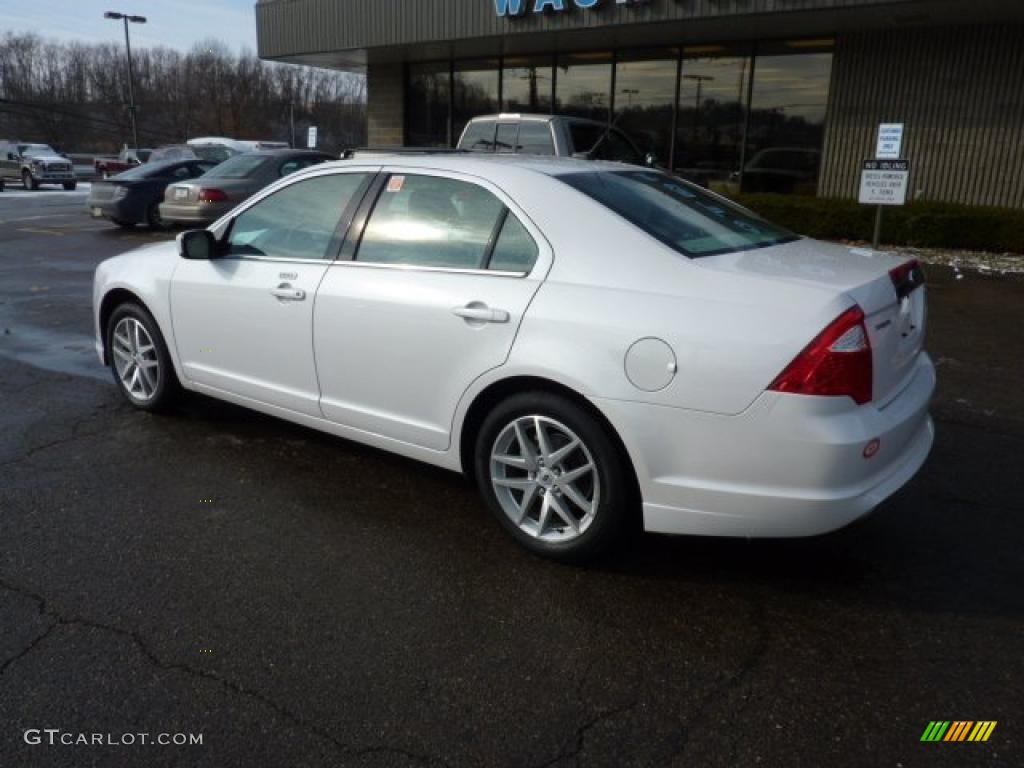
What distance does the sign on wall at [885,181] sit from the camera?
923 centimetres

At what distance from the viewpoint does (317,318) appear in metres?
3.83

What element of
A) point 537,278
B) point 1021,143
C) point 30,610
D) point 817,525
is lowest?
point 30,610

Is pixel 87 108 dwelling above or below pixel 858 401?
above

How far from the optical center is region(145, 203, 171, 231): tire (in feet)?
52.4

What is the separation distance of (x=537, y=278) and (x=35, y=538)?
7.75ft

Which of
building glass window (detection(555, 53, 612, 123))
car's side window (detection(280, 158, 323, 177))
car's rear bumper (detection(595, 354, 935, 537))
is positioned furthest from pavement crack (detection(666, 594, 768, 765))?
building glass window (detection(555, 53, 612, 123))

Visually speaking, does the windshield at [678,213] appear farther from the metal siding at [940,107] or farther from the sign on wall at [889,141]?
the metal siding at [940,107]

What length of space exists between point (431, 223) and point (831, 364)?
1828mm

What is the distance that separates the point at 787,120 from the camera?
15.3 m

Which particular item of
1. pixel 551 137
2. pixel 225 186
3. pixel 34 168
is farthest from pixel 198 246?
pixel 34 168

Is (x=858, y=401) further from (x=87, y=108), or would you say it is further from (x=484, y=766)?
(x=87, y=108)

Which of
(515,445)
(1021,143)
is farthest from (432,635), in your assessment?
(1021,143)

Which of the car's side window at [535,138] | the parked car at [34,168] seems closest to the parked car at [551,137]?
the car's side window at [535,138]

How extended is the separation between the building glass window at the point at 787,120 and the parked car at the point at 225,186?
318 inches
